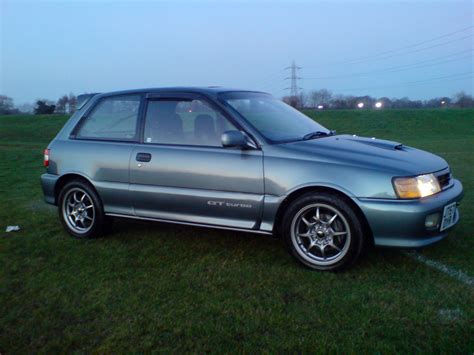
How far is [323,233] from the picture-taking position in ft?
13.1

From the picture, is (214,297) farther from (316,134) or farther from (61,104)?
(61,104)

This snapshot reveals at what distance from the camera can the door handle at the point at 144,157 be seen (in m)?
4.63

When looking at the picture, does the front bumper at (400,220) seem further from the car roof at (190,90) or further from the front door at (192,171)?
the car roof at (190,90)

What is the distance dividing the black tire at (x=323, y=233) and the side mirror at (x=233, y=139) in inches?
28.0

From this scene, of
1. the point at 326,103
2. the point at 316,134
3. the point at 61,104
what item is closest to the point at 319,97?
the point at 326,103

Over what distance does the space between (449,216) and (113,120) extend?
355 centimetres

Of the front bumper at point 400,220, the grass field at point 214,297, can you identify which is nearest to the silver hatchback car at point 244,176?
the front bumper at point 400,220

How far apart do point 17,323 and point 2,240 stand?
2240 mm

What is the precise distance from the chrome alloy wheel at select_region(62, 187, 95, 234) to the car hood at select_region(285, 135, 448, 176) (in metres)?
2.44

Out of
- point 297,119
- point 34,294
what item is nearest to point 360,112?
point 297,119

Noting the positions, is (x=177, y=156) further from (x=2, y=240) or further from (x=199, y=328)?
(x=2, y=240)

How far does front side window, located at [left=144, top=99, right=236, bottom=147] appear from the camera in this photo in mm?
4430

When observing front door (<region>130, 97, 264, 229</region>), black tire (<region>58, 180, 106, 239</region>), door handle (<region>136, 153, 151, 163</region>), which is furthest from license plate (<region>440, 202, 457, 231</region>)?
black tire (<region>58, 180, 106, 239</region>)

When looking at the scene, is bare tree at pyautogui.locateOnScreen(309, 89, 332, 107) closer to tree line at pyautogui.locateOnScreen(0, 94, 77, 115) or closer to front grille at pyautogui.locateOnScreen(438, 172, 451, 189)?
tree line at pyautogui.locateOnScreen(0, 94, 77, 115)
